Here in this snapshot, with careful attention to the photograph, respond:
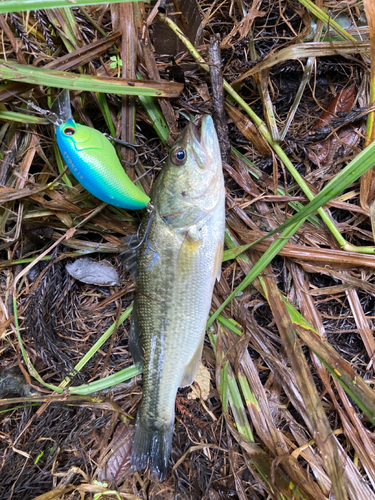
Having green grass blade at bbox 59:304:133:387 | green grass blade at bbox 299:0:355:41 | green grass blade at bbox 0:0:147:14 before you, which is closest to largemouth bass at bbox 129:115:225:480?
green grass blade at bbox 59:304:133:387

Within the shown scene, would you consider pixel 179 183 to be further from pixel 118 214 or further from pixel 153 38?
pixel 153 38

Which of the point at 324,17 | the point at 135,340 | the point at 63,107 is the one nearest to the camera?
the point at 63,107

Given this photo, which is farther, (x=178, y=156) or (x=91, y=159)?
(x=178, y=156)

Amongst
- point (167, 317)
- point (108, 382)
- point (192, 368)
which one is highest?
point (167, 317)

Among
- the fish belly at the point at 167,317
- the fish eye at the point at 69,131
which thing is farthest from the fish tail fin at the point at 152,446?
the fish eye at the point at 69,131

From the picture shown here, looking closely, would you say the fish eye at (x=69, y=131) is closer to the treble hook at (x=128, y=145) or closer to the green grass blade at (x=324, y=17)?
the treble hook at (x=128, y=145)

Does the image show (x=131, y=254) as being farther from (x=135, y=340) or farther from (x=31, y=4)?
(x=31, y=4)

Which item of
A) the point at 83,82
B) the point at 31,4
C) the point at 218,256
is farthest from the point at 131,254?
the point at 31,4
